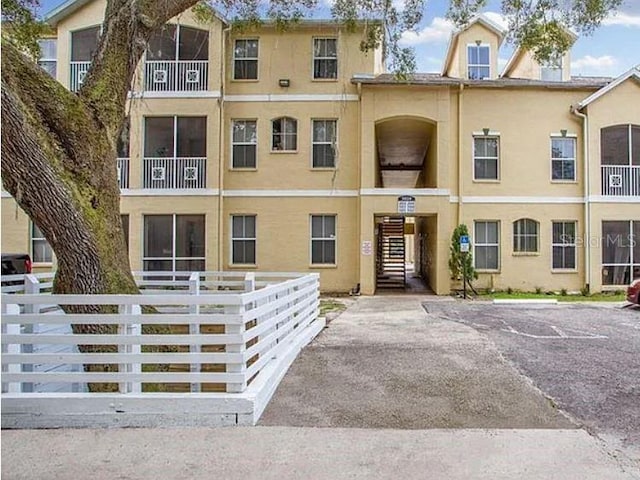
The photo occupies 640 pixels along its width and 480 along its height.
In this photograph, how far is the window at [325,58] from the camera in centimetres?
1850

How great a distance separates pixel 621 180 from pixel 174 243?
49.0 ft

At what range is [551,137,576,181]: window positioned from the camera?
1850 cm

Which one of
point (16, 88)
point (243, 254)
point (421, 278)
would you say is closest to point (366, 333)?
point (16, 88)

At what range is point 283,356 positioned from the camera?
22.8ft

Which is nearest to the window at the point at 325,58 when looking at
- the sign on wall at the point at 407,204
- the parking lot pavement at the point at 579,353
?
the sign on wall at the point at 407,204

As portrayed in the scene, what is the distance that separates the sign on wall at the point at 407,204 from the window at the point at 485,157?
2460mm

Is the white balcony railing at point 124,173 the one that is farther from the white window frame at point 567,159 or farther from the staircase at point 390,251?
the white window frame at point 567,159

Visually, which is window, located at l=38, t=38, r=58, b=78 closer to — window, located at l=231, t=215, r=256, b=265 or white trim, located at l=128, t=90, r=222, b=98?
white trim, located at l=128, t=90, r=222, b=98

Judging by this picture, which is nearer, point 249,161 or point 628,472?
point 628,472

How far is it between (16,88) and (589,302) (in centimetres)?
1545

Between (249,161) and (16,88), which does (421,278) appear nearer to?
(249,161)

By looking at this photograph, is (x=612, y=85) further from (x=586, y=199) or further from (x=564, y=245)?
(x=564, y=245)

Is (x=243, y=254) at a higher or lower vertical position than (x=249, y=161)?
lower

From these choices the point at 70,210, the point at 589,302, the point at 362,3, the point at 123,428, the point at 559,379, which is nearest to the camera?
the point at 123,428
